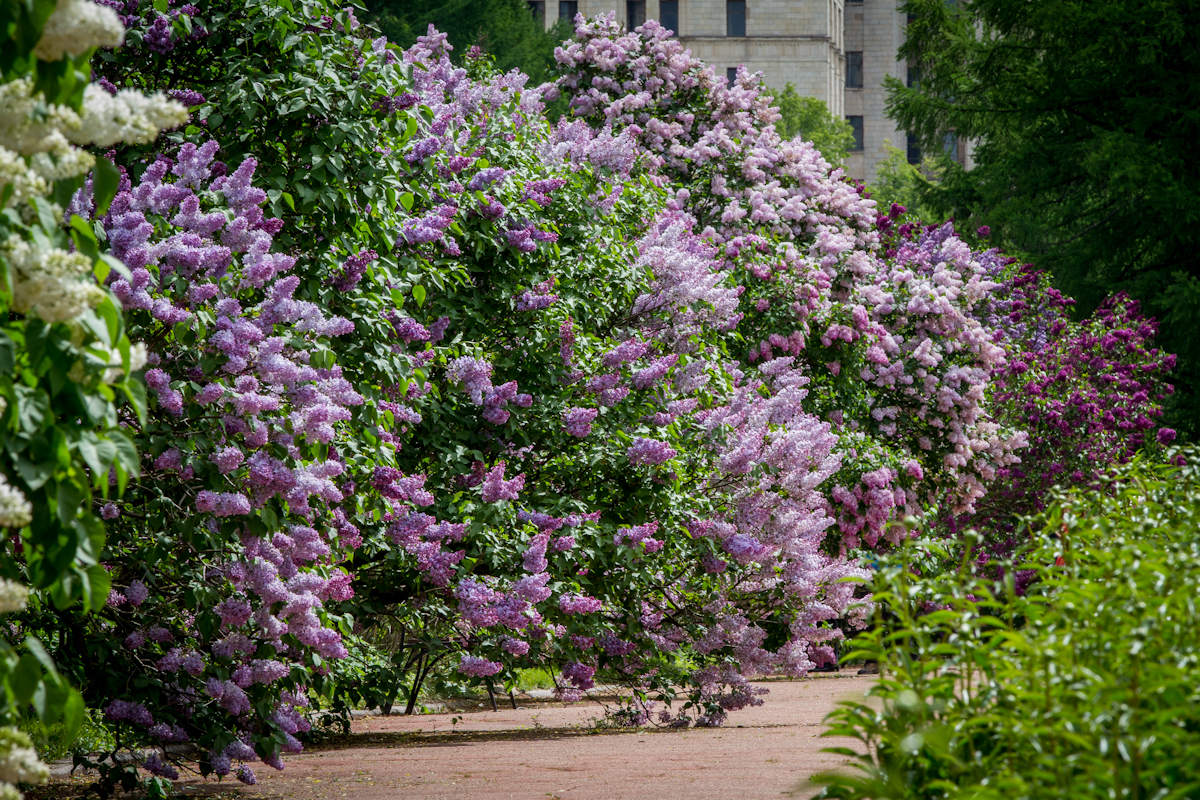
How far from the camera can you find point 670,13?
69188 millimetres

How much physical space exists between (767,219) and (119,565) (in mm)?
8603

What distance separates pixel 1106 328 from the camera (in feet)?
56.1

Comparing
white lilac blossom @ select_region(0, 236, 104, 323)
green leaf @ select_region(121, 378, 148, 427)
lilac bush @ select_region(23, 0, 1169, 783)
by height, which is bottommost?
lilac bush @ select_region(23, 0, 1169, 783)

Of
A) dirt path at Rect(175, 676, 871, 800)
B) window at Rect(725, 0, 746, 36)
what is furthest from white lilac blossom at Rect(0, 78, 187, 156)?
window at Rect(725, 0, 746, 36)

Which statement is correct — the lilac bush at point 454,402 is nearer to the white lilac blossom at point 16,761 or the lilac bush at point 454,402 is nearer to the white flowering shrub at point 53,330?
the white flowering shrub at point 53,330

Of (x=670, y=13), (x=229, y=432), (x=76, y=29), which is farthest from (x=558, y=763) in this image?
(x=670, y=13)

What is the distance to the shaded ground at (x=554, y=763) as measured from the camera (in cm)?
618

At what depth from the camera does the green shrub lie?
2312 millimetres

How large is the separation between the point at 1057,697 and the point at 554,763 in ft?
16.4

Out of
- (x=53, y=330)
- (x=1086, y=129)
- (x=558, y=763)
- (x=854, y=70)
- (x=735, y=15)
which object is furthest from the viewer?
(x=854, y=70)

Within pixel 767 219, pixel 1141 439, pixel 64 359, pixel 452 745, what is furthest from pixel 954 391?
pixel 64 359

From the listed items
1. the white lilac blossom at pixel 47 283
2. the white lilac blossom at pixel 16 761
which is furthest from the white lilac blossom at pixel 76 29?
the white lilac blossom at pixel 16 761

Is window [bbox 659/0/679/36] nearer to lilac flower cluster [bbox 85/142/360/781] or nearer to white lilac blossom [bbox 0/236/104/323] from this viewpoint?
lilac flower cluster [bbox 85/142/360/781]

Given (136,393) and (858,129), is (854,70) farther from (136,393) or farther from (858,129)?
(136,393)
